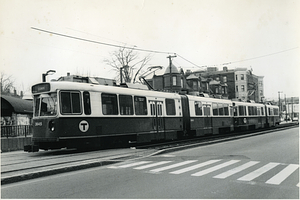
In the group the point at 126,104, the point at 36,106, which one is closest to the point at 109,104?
the point at 126,104

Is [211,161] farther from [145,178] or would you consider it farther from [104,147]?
[104,147]

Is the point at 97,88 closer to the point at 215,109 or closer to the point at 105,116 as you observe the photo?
the point at 105,116

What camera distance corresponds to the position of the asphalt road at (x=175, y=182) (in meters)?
6.43

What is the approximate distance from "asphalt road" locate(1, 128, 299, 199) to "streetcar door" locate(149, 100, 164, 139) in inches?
272

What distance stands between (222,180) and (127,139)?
8.84 meters

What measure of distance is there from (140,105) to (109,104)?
2.31 m

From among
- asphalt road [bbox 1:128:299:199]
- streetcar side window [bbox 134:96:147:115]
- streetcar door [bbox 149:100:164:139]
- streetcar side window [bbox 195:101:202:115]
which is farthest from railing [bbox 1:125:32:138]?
streetcar side window [bbox 195:101:202:115]

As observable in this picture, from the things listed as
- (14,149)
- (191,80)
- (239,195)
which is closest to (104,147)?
(14,149)

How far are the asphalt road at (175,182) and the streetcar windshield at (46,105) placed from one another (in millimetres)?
4344

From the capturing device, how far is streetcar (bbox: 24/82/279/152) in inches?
515

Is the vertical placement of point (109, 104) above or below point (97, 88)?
below

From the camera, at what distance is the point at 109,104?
14.9m

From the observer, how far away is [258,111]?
35531 millimetres

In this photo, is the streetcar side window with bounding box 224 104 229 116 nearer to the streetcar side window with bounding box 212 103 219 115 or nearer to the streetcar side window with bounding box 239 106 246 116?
the streetcar side window with bounding box 212 103 219 115
